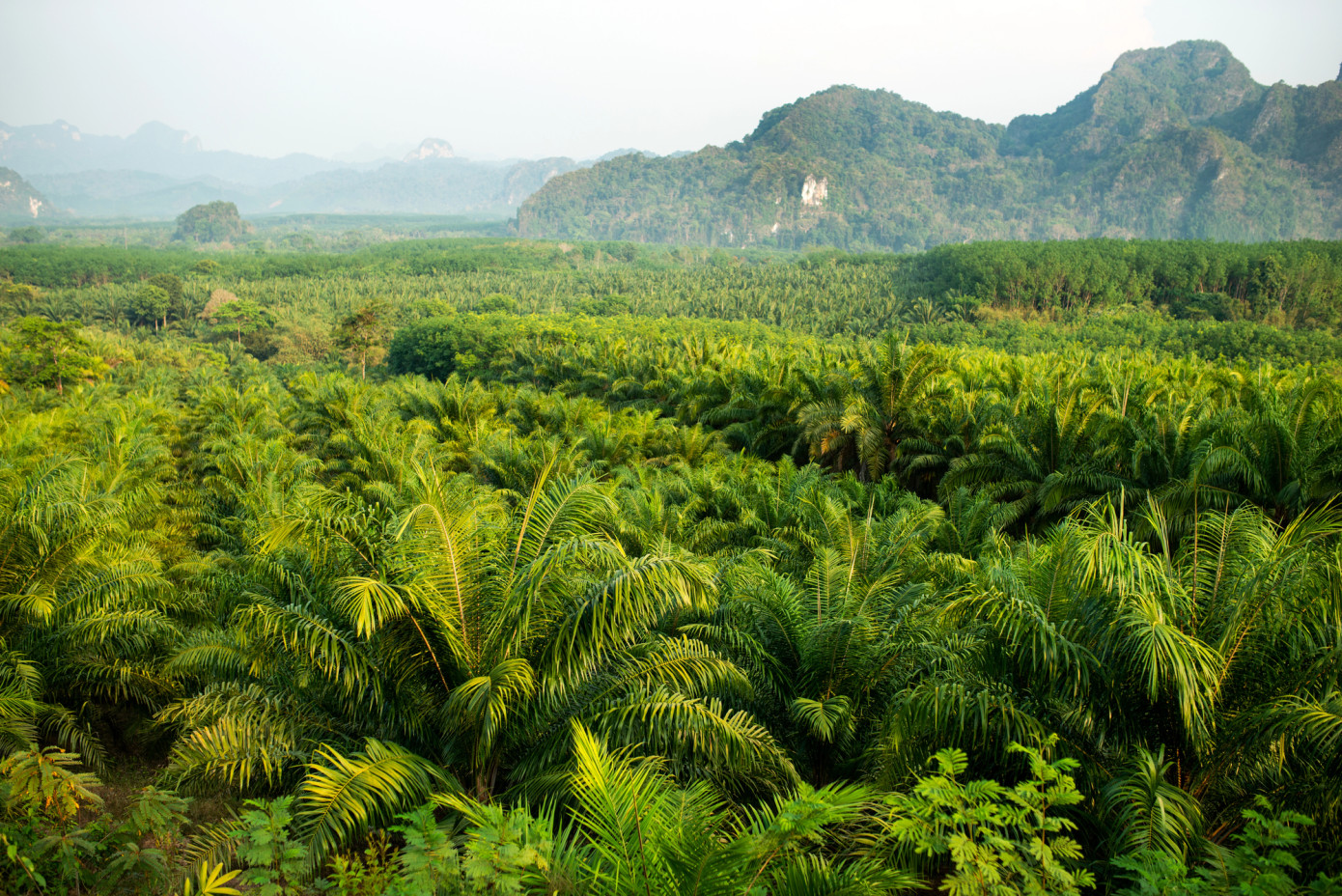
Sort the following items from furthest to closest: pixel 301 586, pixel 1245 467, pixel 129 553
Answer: pixel 1245 467
pixel 129 553
pixel 301 586

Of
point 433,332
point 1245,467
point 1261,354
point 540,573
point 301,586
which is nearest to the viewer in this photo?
point 540,573

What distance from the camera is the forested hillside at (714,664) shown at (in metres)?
4.57

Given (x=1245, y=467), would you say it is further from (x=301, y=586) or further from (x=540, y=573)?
(x=301, y=586)

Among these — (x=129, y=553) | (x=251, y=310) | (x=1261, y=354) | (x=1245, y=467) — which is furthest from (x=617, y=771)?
(x=251, y=310)

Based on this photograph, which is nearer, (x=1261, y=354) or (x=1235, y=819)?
(x=1235, y=819)

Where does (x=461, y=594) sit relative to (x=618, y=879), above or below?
above

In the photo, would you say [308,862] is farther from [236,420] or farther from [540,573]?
[236,420]

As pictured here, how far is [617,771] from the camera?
16.1ft

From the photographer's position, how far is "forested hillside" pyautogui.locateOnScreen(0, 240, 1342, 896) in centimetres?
457

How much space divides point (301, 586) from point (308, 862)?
306 cm

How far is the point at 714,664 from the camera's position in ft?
22.3

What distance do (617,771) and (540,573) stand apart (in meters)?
1.78

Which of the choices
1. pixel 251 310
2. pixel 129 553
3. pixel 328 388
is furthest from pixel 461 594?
pixel 251 310

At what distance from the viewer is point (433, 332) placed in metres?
62.4
